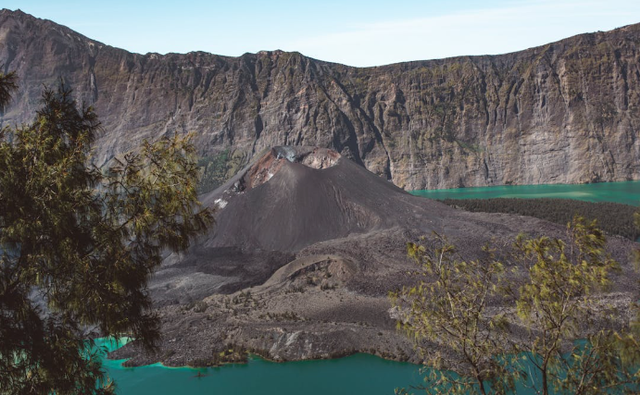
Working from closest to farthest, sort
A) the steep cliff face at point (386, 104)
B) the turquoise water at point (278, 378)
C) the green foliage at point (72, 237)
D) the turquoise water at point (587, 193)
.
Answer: the green foliage at point (72, 237), the turquoise water at point (278, 378), the turquoise water at point (587, 193), the steep cliff face at point (386, 104)

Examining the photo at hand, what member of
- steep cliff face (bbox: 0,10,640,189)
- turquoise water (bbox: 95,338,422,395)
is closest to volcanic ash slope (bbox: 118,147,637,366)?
turquoise water (bbox: 95,338,422,395)

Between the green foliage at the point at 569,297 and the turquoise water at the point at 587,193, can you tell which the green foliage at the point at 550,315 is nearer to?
the green foliage at the point at 569,297

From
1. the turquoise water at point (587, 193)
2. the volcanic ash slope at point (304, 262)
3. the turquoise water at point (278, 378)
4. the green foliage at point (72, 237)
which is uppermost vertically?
the green foliage at point (72, 237)

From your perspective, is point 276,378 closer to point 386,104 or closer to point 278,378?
point 278,378

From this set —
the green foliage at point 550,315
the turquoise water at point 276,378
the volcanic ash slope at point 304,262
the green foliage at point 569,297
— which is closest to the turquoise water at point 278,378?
the turquoise water at point 276,378

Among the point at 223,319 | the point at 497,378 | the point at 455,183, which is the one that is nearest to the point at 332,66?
the point at 455,183

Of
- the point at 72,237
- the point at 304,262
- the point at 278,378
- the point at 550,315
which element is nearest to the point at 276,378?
the point at 278,378

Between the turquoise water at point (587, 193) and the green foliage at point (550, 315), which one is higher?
the green foliage at point (550, 315)
